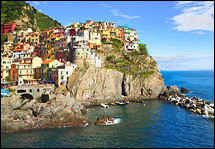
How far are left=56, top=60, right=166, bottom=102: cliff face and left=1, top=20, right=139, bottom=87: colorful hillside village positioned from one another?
232 inches

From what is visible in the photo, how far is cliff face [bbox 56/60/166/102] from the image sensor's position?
8106 cm

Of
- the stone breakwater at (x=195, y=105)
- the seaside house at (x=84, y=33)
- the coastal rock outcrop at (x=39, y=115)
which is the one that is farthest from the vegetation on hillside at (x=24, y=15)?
the stone breakwater at (x=195, y=105)

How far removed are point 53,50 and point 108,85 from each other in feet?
120

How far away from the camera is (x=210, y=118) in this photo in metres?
58.8

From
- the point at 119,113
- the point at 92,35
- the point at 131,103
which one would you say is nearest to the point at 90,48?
the point at 92,35

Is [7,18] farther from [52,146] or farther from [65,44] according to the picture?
[52,146]

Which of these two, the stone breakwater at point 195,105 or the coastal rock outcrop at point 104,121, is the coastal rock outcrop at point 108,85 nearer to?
the stone breakwater at point 195,105

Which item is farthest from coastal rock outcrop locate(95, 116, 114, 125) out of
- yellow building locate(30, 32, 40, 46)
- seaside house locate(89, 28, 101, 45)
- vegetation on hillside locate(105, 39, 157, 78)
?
yellow building locate(30, 32, 40, 46)

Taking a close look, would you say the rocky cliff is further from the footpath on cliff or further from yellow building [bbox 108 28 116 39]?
yellow building [bbox 108 28 116 39]

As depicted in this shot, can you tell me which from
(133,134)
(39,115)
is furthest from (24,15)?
(133,134)

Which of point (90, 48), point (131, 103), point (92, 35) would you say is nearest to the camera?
point (131, 103)

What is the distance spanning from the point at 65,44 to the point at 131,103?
144 ft

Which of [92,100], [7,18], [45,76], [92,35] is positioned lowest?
[92,100]

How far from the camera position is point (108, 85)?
8569 cm
